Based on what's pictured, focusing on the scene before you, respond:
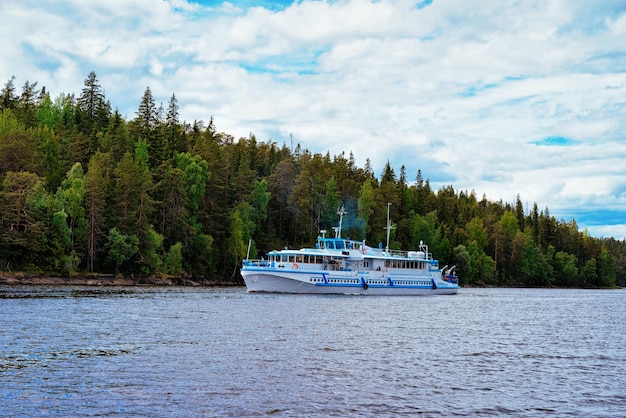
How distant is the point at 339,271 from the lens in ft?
282

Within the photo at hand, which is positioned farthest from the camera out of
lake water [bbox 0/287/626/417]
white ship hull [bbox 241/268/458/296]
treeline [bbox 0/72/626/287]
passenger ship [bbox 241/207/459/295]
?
treeline [bbox 0/72/626/287]

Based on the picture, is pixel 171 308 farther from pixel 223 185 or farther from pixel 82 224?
pixel 223 185

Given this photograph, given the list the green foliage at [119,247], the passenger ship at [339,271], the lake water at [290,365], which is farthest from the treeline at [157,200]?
the lake water at [290,365]

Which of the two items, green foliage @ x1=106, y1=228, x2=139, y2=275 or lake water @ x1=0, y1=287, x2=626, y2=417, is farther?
green foliage @ x1=106, y1=228, x2=139, y2=275

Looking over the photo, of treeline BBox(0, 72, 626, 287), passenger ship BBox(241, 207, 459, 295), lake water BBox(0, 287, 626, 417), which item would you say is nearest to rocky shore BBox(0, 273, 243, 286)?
treeline BBox(0, 72, 626, 287)

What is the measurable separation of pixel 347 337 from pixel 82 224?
68.4 m

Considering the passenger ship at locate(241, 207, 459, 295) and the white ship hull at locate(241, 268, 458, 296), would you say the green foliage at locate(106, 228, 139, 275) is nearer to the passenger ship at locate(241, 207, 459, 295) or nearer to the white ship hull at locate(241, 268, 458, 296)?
the passenger ship at locate(241, 207, 459, 295)

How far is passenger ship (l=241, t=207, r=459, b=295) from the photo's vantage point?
265ft

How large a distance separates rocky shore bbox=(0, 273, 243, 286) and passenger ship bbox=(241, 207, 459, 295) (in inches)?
871

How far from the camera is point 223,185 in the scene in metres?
132

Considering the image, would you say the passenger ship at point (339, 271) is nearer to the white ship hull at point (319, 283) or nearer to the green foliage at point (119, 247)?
the white ship hull at point (319, 283)

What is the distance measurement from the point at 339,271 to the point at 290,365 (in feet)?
187

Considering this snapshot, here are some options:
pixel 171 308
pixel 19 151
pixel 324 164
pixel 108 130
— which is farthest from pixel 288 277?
pixel 324 164

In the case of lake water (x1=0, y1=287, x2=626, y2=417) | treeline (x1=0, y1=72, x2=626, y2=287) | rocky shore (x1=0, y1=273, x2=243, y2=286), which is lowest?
lake water (x1=0, y1=287, x2=626, y2=417)
